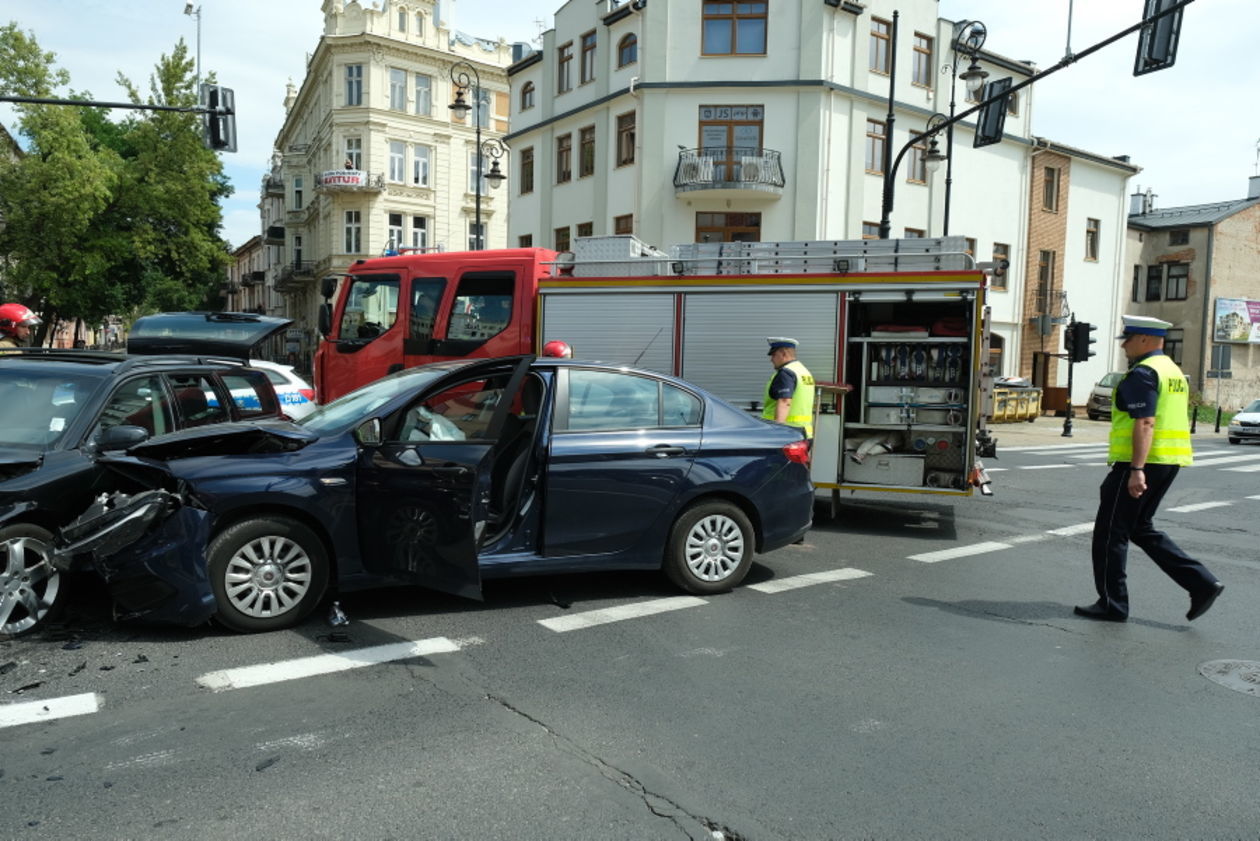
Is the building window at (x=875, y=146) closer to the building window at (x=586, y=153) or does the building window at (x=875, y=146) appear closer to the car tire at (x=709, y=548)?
the building window at (x=586, y=153)

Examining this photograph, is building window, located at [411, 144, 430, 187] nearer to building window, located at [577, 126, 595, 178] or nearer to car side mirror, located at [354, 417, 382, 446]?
building window, located at [577, 126, 595, 178]

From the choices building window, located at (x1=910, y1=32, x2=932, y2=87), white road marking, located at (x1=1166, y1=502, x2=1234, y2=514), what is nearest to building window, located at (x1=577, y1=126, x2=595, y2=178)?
building window, located at (x1=910, y1=32, x2=932, y2=87)

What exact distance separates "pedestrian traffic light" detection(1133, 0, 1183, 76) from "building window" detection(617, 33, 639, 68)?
744 inches

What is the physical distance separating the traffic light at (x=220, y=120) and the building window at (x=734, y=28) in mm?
14992

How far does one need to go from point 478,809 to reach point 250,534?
2.39 meters

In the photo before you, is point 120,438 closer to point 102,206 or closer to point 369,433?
point 369,433

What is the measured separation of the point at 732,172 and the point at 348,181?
26.5 m

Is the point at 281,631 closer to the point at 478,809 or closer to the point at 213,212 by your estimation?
the point at 478,809

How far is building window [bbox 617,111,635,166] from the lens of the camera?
2784 centimetres

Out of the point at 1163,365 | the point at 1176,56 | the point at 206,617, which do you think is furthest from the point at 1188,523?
Result: the point at 206,617

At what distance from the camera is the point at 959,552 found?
26.7 ft

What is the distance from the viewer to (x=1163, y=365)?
5715 mm

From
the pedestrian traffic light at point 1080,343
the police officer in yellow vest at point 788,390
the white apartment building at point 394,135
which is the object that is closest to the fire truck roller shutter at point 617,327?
the police officer in yellow vest at point 788,390

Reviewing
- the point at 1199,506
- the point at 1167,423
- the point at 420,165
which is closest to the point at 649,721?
the point at 1167,423
